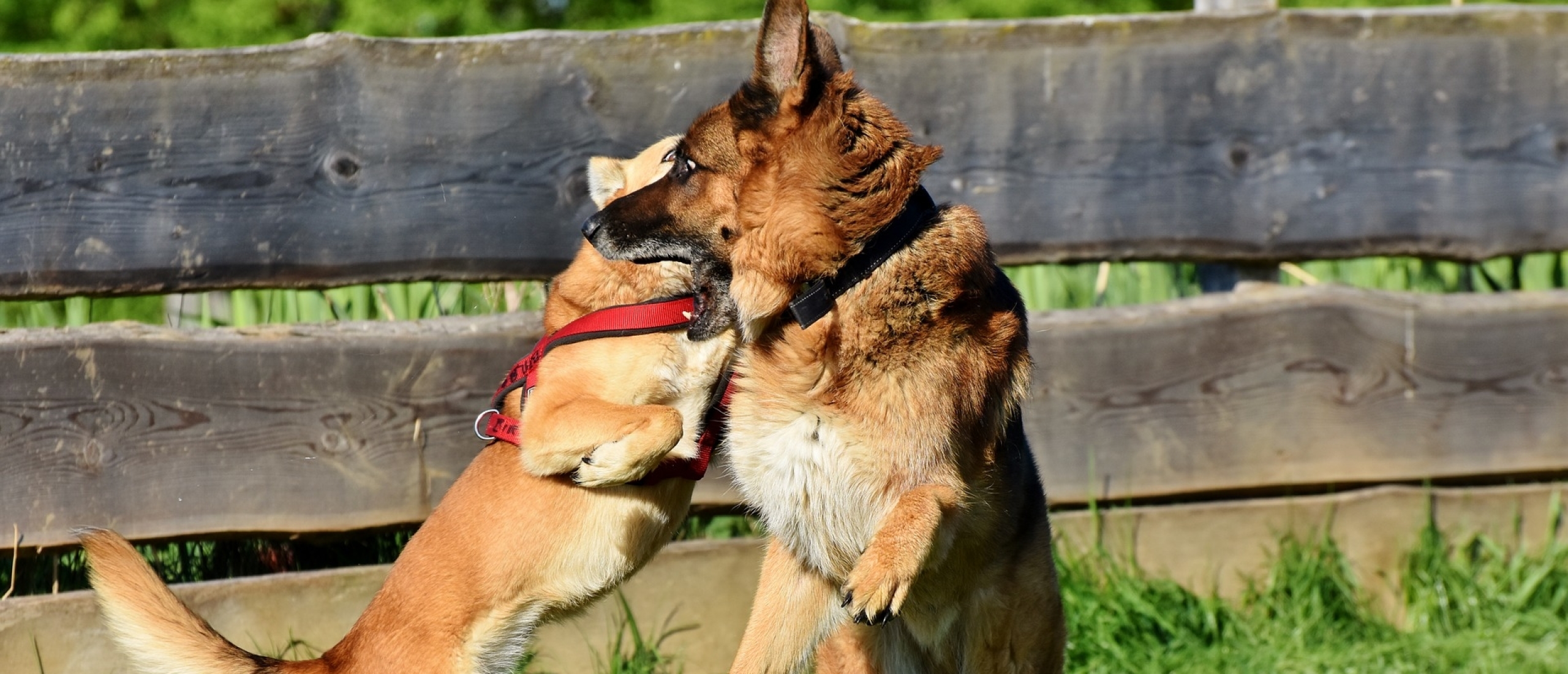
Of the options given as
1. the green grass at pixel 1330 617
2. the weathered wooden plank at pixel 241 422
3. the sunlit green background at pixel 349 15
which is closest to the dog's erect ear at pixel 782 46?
the weathered wooden plank at pixel 241 422

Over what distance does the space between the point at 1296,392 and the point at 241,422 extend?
3.73 metres

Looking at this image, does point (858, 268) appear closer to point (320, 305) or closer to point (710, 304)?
point (710, 304)

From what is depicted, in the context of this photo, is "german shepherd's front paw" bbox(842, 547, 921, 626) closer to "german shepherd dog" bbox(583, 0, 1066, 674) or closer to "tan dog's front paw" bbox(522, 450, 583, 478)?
"german shepherd dog" bbox(583, 0, 1066, 674)

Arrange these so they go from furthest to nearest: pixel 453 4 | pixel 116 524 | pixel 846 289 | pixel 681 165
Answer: pixel 453 4, pixel 116 524, pixel 681 165, pixel 846 289

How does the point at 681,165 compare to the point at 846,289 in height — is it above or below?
above

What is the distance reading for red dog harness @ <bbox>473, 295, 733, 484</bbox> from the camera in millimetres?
3303

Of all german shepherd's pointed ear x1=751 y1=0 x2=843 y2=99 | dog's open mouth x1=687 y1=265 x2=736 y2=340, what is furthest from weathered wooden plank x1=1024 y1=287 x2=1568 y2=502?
german shepherd's pointed ear x1=751 y1=0 x2=843 y2=99

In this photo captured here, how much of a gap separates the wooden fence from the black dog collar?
1462 millimetres

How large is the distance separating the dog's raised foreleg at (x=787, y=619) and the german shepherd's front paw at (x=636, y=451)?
0.46 metres

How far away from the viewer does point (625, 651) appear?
166 inches

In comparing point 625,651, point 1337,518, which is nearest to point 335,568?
point 625,651

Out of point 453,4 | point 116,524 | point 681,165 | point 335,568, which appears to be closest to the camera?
point 681,165

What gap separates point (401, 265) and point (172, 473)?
0.97 meters

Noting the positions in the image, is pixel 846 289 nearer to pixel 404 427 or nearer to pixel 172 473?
pixel 404 427
